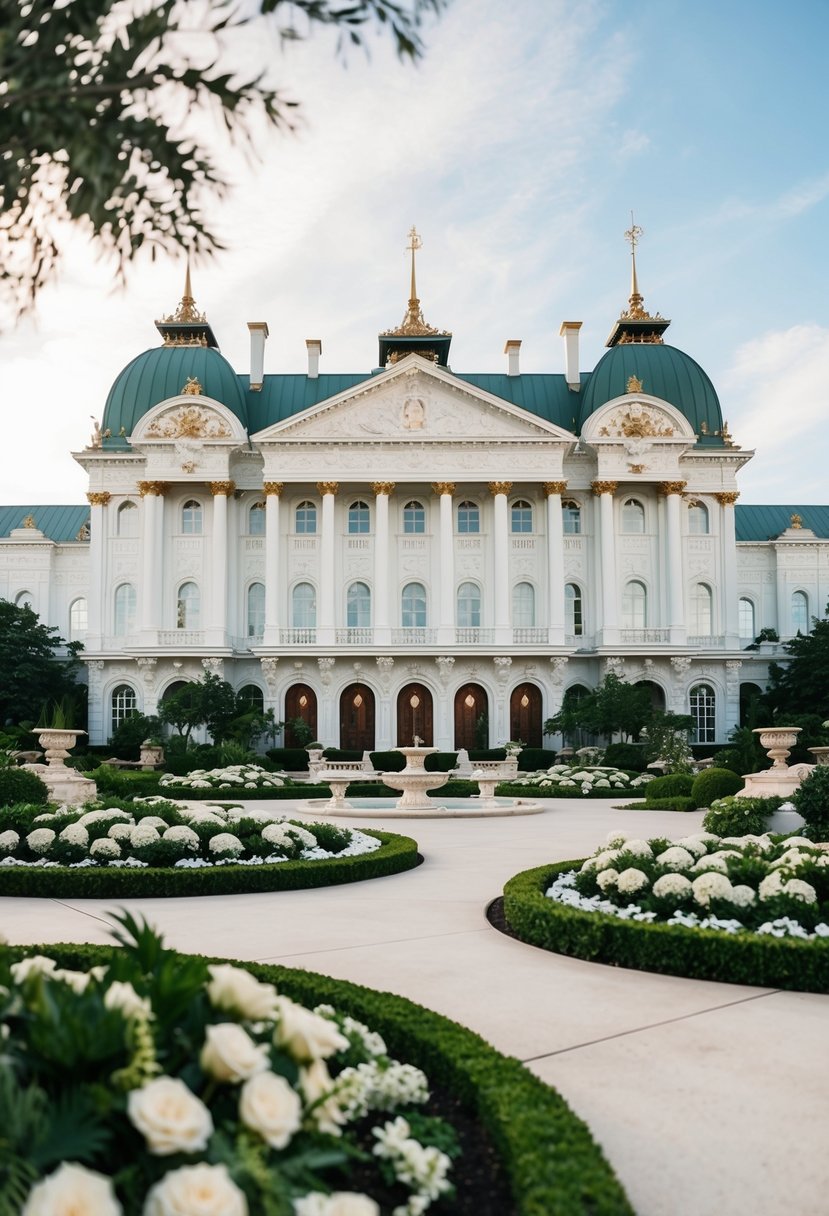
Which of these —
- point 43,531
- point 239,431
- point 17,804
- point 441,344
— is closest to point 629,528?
→ point 441,344

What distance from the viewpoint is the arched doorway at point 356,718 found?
4344 cm

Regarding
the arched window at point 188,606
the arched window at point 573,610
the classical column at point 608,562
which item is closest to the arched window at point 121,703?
the arched window at point 188,606

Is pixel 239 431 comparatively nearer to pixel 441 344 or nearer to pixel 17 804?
pixel 441 344

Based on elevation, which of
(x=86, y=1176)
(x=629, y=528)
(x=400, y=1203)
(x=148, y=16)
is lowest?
(x=400, y=1203)

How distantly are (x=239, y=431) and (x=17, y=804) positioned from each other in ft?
100

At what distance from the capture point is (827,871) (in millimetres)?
8625

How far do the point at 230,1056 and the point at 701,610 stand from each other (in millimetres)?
44924

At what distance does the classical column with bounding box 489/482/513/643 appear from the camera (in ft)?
141

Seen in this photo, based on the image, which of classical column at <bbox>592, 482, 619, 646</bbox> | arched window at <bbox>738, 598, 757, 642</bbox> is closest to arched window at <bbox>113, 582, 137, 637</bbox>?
classical column at <bbox>592, 482, 619, 646</bbox>

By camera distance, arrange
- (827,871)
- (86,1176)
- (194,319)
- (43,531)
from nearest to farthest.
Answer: (86,1176) → (827,871) → (194,319) → (43,531)

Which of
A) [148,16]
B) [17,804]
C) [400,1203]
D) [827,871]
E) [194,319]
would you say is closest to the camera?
[400,1203]

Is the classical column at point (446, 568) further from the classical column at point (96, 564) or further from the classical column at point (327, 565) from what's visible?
the classical column at point (96, 564)

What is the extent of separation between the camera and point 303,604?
45.1 metres

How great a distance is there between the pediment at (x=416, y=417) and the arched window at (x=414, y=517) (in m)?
3.54
